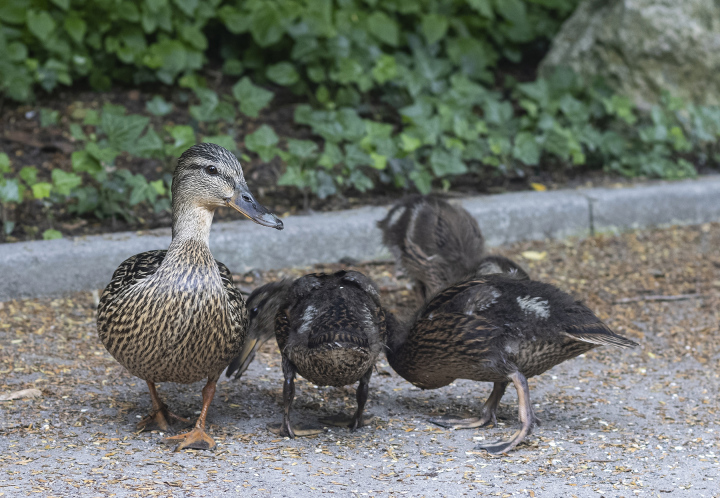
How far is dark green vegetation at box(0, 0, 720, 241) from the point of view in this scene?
6.22 m

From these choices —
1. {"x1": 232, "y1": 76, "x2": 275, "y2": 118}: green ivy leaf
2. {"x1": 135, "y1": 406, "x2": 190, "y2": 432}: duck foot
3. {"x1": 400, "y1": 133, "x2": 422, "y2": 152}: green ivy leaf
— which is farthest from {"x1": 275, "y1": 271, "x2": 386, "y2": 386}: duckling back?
{"x1": 232, "y1": 76, "x2": 275, "y2": 118}: green ivy leaf

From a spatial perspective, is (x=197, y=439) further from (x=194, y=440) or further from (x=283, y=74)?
(x=283, y=74)

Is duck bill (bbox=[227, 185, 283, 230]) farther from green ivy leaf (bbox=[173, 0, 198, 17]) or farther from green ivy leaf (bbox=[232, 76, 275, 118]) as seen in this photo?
green ivy leaf (bbox=[173, 0, 198, 17])

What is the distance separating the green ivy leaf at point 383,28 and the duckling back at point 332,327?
3.91m

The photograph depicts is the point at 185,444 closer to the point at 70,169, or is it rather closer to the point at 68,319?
the point at 68,319

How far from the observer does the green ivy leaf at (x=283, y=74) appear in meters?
7.16

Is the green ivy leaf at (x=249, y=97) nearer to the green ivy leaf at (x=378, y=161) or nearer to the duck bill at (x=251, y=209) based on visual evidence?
the green ivy leaf at (x=378, y=161)

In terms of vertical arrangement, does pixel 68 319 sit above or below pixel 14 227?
below

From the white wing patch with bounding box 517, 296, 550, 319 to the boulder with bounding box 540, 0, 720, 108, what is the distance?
448 centimetres

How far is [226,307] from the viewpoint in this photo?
347cm

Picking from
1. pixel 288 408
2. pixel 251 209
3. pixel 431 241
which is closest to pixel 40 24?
pixel 431 241

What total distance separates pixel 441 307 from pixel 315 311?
1.92 ft

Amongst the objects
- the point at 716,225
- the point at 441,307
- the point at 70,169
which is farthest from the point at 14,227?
the point at 716,225

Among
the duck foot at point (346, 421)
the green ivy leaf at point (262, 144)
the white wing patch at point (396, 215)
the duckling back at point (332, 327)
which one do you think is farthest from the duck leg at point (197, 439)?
the green ivy leaf at point (262, 144)
